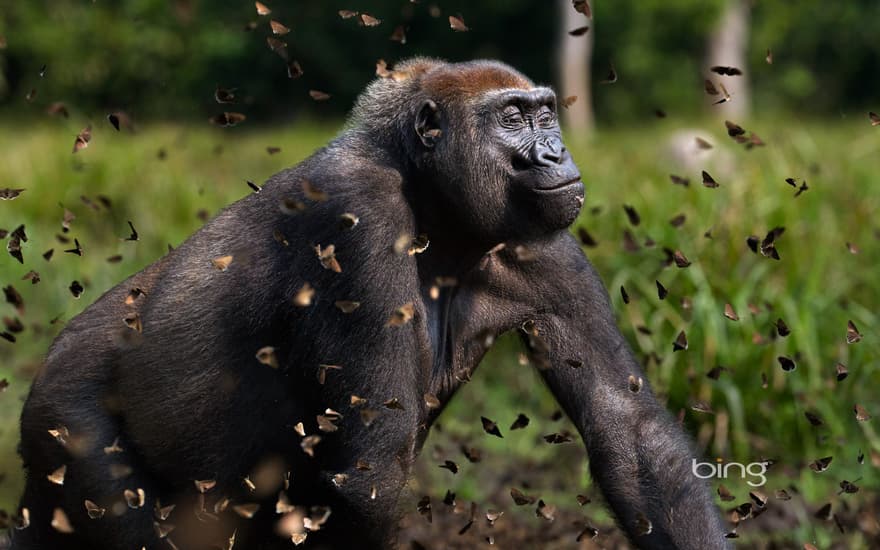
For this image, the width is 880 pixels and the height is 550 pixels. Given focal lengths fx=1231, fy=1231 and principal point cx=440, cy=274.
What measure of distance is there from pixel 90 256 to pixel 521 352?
21.3 ft

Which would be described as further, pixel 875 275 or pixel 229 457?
pixel 875 275

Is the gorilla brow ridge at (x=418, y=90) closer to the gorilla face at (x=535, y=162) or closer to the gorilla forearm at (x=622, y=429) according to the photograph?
the gorilla face at (x=535, y=162)

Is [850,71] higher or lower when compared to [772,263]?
lower

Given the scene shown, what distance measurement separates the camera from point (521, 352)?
15.0 feet

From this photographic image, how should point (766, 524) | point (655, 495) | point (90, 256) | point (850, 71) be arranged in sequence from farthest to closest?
point (850, 71), point (90, 256), point (766, 524), point (655, 495)

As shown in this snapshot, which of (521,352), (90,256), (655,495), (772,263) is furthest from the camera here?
(90,256)

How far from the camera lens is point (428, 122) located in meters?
4.30

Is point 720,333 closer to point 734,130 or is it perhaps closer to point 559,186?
point 734,130

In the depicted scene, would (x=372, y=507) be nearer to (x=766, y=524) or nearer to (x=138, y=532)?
(x=138, y=532)

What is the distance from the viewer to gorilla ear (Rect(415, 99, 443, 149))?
424 centimetres

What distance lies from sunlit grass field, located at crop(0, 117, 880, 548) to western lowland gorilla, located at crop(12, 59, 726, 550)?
534mm

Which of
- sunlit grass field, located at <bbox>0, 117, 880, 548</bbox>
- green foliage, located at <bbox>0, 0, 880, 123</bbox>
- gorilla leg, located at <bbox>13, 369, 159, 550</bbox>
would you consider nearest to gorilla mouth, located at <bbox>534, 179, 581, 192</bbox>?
sunlit grass field, located at <bbox>0, 117, 880, 548</bbox>

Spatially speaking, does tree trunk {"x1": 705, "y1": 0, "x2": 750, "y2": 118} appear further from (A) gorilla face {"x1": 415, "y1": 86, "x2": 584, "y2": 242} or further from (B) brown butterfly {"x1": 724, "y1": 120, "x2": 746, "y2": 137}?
(A) gorilla face {"x1": 415, "y1": 86, "x2": 584, "y2": 242}

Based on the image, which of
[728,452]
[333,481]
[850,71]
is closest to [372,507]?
[333,481]
